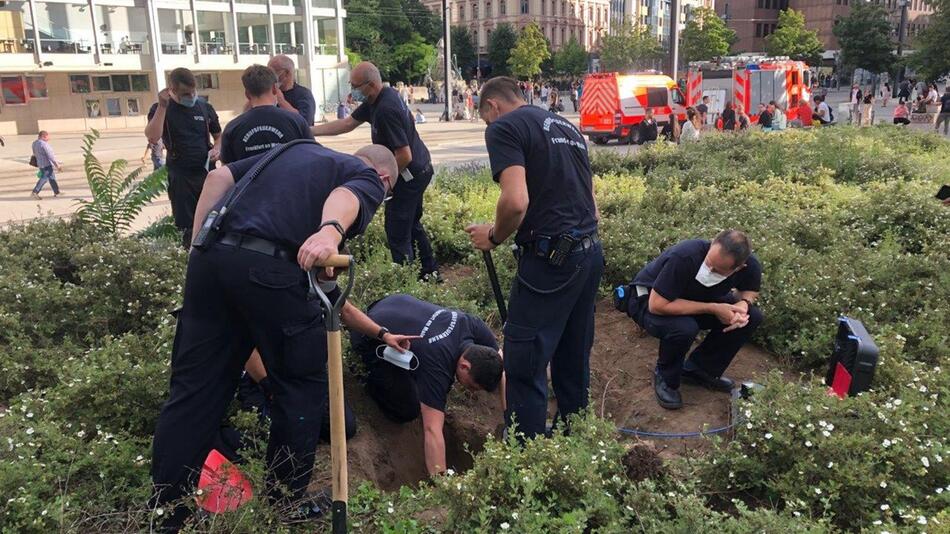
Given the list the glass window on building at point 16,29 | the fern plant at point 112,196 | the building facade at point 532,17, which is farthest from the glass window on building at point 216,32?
the building facade at point 532,17

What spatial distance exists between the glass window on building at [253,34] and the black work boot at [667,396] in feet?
133

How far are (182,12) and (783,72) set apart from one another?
29.5 metres

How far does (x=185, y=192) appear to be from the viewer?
6.63 metres

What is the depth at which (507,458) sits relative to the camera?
282 cm

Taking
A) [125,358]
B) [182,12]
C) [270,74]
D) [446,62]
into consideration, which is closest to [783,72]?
[446,62]

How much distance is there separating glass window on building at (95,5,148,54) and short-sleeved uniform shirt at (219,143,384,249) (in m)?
37.3

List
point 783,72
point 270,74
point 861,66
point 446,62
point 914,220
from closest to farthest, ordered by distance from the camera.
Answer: point 270,74 → point 914,220 → point 783,72 → point 446,62 → point 861,66

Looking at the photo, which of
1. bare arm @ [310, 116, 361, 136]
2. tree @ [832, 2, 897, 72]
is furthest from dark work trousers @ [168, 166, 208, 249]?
tree @ [832, 2, 897, 72]

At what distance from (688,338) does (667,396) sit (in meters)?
0.42

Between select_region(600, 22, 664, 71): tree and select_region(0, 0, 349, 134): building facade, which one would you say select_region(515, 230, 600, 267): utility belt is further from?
select_region(600, 22, 664, 71): tree

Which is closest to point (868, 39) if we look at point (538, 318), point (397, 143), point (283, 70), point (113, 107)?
point (113, 107)

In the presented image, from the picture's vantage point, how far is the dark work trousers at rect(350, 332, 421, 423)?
405cm

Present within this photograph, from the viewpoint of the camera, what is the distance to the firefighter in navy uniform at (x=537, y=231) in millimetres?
3480

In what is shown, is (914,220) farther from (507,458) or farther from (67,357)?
(67,357)
